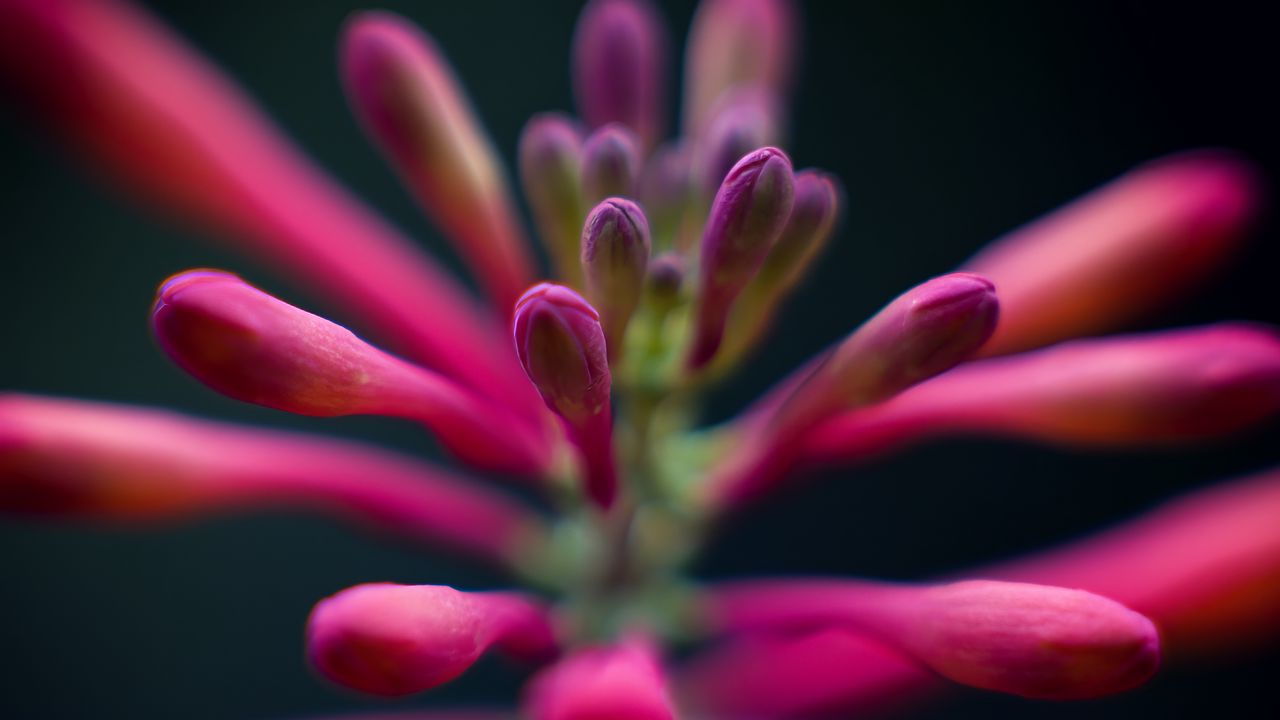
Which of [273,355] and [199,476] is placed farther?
[199,476]

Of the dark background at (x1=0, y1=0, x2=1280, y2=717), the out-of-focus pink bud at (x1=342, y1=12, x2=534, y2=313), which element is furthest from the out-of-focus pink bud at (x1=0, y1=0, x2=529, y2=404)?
the dark background at (x1=0, y1=0, x2=1280, y2=717)

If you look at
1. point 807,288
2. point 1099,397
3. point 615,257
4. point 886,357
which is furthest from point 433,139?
point 807,288

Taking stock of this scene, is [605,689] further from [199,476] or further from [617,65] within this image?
[617,65]

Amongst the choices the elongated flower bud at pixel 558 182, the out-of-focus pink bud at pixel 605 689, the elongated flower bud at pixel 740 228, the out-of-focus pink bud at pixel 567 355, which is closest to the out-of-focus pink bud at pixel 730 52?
the elongated flower bud at pixel 558 182

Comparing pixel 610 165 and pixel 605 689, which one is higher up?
pixel 610 165

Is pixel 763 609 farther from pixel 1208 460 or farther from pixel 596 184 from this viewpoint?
pixel 1208 460

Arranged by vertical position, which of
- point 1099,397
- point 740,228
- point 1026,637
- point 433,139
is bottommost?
point 1026,637

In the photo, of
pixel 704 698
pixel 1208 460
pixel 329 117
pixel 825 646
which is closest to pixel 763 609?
pixel 825 646

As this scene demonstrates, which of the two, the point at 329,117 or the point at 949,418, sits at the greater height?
the point at 329,117
